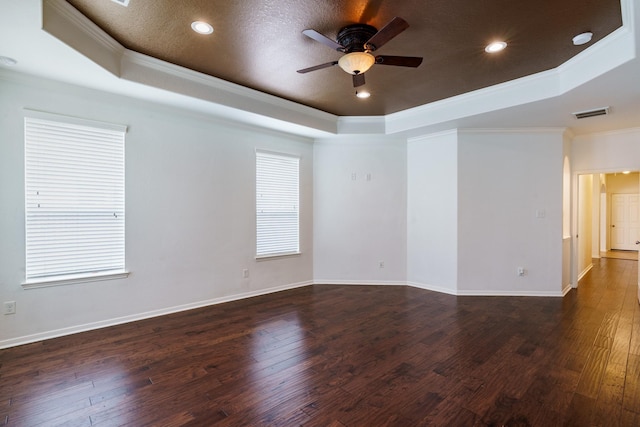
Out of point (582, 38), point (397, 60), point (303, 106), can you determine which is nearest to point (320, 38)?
point (397, 60)

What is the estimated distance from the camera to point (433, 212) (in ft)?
17.5

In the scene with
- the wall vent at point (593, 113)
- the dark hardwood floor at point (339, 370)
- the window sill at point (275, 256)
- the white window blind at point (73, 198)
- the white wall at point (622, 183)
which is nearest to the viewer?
the dark hardwood floor at point (339, 370)

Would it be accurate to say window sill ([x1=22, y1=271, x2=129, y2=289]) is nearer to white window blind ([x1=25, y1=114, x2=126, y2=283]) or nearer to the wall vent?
white window blind ([x1=25, y1=114, x2=126, y2=283])

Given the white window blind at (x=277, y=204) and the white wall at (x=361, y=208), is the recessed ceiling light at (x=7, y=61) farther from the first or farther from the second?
the white wall at (x=361, y=208)

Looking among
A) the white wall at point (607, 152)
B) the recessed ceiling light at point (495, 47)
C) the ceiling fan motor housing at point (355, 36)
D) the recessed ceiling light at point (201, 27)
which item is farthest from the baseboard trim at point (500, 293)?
the recessed ceiling light at point (201, 27)

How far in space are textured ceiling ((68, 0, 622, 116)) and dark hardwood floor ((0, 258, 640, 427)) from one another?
9.56 ft

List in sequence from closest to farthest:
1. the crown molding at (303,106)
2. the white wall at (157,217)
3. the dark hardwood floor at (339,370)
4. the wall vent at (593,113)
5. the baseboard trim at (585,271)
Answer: the dark hardwood floor at (339,370), the crown molding at (303,106), the white wall at (157,217), the wall vent at (593,113), the baseboard trim at (585,271)

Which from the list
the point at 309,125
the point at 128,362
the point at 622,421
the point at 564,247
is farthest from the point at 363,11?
the point at 564,247

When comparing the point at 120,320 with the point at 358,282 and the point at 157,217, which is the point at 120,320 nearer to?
the point at 157,217

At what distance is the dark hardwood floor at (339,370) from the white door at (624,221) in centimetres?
759

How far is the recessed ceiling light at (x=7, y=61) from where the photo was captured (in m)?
2.67

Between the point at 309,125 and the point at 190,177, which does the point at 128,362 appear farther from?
the point at 309,125

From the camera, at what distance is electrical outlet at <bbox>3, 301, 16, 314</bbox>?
9.89 feet

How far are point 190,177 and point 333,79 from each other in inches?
89.5
